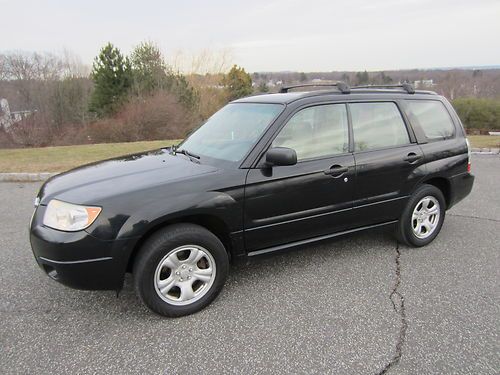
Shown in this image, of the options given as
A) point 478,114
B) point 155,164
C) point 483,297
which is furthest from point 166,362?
point 478,114

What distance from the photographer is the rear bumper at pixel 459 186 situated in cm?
424

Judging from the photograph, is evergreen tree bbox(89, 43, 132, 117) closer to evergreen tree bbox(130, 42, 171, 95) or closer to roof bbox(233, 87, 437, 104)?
evergreen tree bbox(130, 42, 171, 95)

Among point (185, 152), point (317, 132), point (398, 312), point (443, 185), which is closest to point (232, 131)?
point (185, 152)

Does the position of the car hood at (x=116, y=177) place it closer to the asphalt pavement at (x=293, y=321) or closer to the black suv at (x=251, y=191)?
the black suv at (x=251, y=191)

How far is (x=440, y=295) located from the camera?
3139 millimetres

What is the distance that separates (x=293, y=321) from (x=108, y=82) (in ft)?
101

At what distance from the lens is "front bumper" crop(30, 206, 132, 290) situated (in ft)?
8.41


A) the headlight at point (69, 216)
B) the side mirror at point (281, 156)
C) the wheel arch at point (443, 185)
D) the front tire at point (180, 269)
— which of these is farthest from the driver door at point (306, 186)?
the wheel arch at point (443, 185)

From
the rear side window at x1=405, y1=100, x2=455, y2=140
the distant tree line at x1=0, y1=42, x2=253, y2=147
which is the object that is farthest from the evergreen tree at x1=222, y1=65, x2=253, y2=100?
the rear side window at x1=405, y1=100, x2=455, y2=140

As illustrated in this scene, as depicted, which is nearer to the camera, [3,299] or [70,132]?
[3,299]

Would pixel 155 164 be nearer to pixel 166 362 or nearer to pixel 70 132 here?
pixel 166 362

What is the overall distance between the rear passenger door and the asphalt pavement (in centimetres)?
56

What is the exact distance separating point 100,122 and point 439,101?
2524cm

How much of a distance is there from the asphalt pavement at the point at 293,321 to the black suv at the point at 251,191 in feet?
1.06
